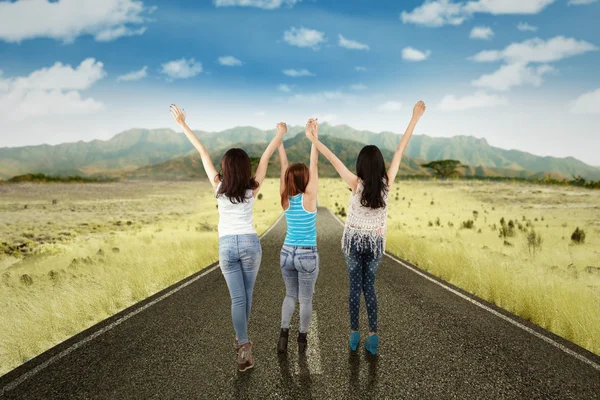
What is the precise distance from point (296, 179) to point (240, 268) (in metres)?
1.08

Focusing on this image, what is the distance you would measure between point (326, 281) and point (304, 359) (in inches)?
145

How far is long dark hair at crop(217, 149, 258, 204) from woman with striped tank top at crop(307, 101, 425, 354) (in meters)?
0.79

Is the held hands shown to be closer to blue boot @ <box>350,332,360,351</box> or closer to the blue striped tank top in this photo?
the blue striped tank top

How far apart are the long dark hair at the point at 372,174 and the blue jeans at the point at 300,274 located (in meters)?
0.82

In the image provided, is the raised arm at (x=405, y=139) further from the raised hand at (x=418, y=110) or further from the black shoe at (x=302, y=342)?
the black shoe at (x=302, y=342)

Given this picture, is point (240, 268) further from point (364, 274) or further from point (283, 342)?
point (364, 274)

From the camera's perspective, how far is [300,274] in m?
4.07

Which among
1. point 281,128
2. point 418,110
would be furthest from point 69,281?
point 418,110

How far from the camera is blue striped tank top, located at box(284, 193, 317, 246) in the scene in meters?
3.96

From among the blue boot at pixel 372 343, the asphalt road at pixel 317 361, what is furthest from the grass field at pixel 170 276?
the blue boot at pixel 372 343

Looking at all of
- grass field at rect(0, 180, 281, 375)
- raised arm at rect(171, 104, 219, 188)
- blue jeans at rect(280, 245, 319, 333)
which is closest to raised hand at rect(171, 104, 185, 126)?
raised arm at rect(171, 104, 219, 188)

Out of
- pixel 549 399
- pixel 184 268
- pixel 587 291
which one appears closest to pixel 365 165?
pixel 549 399

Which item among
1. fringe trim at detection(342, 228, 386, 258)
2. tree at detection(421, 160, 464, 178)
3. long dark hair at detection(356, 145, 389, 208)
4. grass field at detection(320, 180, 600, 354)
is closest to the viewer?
long dark hair at detection(356, 145, 389, 208)

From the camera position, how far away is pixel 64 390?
3750mm
